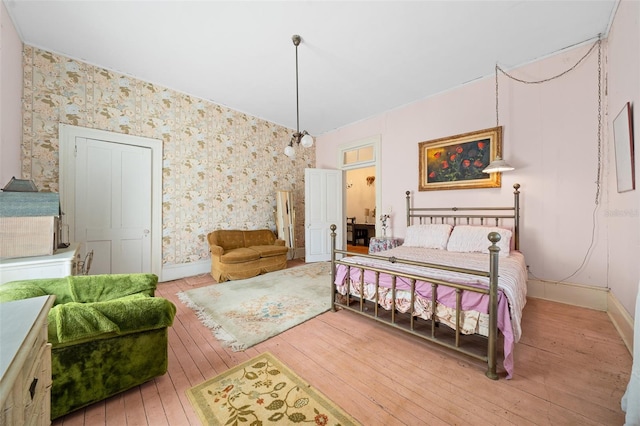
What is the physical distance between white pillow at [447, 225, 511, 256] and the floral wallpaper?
3634 mm

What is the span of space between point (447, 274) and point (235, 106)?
4.63 meters

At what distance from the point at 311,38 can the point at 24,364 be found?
3356 mm

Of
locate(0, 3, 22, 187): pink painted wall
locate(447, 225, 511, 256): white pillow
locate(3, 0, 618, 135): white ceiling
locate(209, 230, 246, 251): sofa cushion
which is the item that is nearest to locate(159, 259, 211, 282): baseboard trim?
locate(209, 230, 246, 251): sofa cushion

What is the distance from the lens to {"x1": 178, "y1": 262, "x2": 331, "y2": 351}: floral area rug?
240 cm

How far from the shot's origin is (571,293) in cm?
297

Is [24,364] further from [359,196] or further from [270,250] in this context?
[359,196]

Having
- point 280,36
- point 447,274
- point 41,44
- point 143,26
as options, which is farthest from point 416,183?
point 41,44

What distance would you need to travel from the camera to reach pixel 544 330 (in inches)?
94.8

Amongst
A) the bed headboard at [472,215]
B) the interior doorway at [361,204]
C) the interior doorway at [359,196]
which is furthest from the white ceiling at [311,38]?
the interior doorway at [361,204]

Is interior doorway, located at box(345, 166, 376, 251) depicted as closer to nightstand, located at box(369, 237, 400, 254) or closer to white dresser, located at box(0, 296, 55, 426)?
nightstand, located at box(369, 237, 400, 254)

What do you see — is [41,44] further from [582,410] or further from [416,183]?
[582,410]

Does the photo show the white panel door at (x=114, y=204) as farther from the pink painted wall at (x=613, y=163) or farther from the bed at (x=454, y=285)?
the pink painted wall at (x=613, y=163)

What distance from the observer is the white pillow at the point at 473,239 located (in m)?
3.04

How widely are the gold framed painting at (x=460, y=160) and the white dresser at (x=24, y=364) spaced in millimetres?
4447
